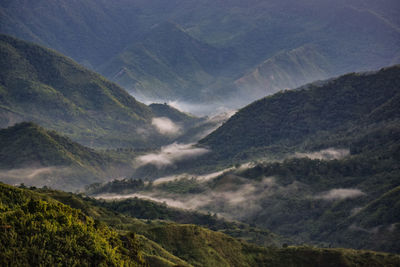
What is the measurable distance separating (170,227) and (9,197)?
6157 centimetres

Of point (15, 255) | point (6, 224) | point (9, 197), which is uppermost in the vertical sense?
point (9, 197)

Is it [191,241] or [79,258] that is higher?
[191,241]

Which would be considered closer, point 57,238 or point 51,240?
point 51,240

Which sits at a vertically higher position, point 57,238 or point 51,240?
point 57,238

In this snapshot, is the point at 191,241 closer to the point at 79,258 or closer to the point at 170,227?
the point at 170,227

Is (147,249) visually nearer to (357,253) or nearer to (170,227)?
(170,227)

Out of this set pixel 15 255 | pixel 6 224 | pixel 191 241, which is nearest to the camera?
pixel 15 255

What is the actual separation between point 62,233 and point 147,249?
5085 centimetres

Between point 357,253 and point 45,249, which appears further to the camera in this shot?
point 357,253

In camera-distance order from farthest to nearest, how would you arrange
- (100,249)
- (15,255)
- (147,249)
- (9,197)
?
(147,249) → (9,197) → (100,249) → (15,255)

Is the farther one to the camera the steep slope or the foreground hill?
the foreground hill

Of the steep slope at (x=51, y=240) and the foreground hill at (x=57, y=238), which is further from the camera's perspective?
the foreground hill at (x=57, y=238)

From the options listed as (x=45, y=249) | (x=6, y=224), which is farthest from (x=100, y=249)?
(x=6, y=224)

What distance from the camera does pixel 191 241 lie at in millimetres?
135875
